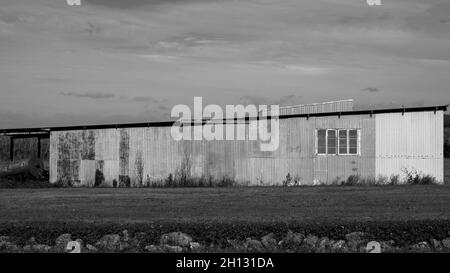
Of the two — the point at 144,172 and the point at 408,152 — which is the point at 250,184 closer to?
the point at 144,172

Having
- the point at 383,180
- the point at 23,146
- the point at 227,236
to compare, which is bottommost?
the point at 227,236

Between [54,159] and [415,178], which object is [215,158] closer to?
[54,159]

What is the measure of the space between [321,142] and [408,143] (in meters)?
3.86

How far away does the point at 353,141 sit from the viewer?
3516 centimetres

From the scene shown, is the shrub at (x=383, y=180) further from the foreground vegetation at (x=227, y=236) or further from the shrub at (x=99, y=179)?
the foreground vegetation at (x=227, y=236)

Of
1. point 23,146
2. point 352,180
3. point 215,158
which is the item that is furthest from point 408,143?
point 23,146

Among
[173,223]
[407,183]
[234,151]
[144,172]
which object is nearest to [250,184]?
[234,151]

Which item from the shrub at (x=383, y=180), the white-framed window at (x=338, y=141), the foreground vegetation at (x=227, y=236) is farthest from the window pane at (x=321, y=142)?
the foreground vegetation at (x=227, y=236)

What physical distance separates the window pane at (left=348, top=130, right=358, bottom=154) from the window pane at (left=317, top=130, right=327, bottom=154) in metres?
1.16

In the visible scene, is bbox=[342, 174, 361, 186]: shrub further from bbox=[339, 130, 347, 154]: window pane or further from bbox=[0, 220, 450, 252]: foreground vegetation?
bbox=[0, 220, 450, 252]: foreground vegetation

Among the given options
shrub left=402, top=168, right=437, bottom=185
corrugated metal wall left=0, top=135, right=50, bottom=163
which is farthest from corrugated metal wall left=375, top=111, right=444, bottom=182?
corrugated metal wall left=0, top=135, right=50, bottom=163

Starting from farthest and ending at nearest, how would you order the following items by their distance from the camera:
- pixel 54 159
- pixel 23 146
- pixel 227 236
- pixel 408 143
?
1. pixel 23 146
2. pixel 54 159
3. pixel 408 143
4. pixel 227 236
